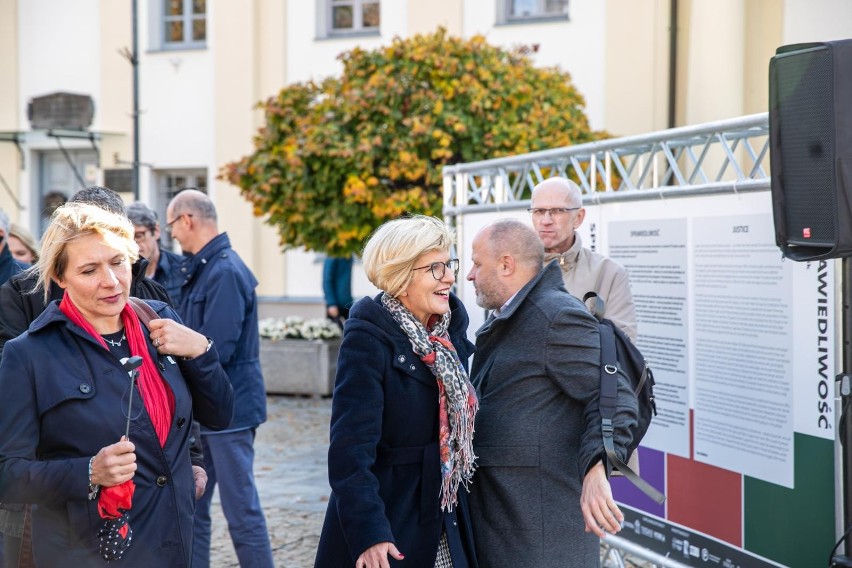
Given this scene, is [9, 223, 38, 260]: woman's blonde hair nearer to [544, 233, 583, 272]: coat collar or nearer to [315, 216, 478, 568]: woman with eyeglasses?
[544, 233, 583, 272]: coat collar

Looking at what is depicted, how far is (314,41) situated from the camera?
56.2 ft

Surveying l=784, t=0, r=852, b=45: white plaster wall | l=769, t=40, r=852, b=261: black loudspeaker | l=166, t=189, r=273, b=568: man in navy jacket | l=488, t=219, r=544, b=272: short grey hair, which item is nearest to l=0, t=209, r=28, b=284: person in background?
l=166, t=189, r=273, b=568: man in navy jacket

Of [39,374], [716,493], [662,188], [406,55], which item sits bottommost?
[716,493]

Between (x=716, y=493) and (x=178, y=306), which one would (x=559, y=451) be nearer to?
(x=716, y=493)

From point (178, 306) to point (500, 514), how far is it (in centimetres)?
279

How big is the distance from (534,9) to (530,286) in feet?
42.6

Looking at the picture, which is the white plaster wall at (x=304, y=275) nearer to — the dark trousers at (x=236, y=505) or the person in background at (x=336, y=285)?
the person in background at (x=336, y=285)

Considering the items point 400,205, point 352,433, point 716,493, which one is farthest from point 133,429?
point 400,205

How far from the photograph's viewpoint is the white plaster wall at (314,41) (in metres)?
16.7

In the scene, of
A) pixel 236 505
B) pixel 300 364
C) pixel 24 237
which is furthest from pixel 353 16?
pixel 236 505

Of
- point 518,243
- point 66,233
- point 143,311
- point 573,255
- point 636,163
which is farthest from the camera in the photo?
point 636,163

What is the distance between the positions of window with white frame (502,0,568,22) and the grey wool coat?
12743mm

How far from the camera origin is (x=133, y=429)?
3.12 m

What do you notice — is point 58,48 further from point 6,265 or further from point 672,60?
point 6,265
